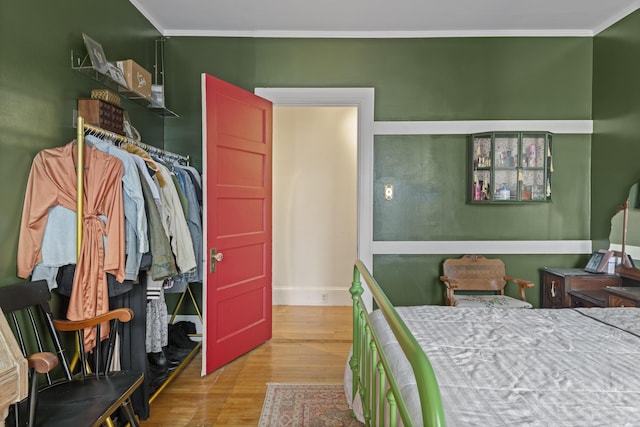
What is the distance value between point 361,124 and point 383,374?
2600 millimetres

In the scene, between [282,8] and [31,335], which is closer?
[31,335]

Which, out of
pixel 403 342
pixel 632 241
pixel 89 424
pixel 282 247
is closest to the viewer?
pixel 403 342

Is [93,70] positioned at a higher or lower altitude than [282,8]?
lower

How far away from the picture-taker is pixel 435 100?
3508 millimetres

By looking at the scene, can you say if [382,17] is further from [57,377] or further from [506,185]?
[57,377]

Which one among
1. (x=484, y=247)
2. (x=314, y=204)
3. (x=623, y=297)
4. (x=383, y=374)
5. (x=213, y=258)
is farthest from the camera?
(x=314, y=204)

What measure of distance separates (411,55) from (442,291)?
219 cm

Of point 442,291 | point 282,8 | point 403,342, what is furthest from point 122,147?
point 442,291

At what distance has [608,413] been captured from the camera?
1066 millimetres

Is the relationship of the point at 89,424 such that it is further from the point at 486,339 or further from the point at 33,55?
the point at 33,55

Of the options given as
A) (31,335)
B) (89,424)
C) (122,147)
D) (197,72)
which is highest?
(197,72)

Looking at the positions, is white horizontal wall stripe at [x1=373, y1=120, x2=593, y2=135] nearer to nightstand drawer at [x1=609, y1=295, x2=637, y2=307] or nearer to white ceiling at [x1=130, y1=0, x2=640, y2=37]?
white ceiling at [x1=130, y1=0, x2=640, y2=37]

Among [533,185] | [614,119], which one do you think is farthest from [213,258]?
[614,119]

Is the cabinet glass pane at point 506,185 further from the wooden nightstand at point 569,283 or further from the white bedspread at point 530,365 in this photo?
the white bedspread at point 530,365
